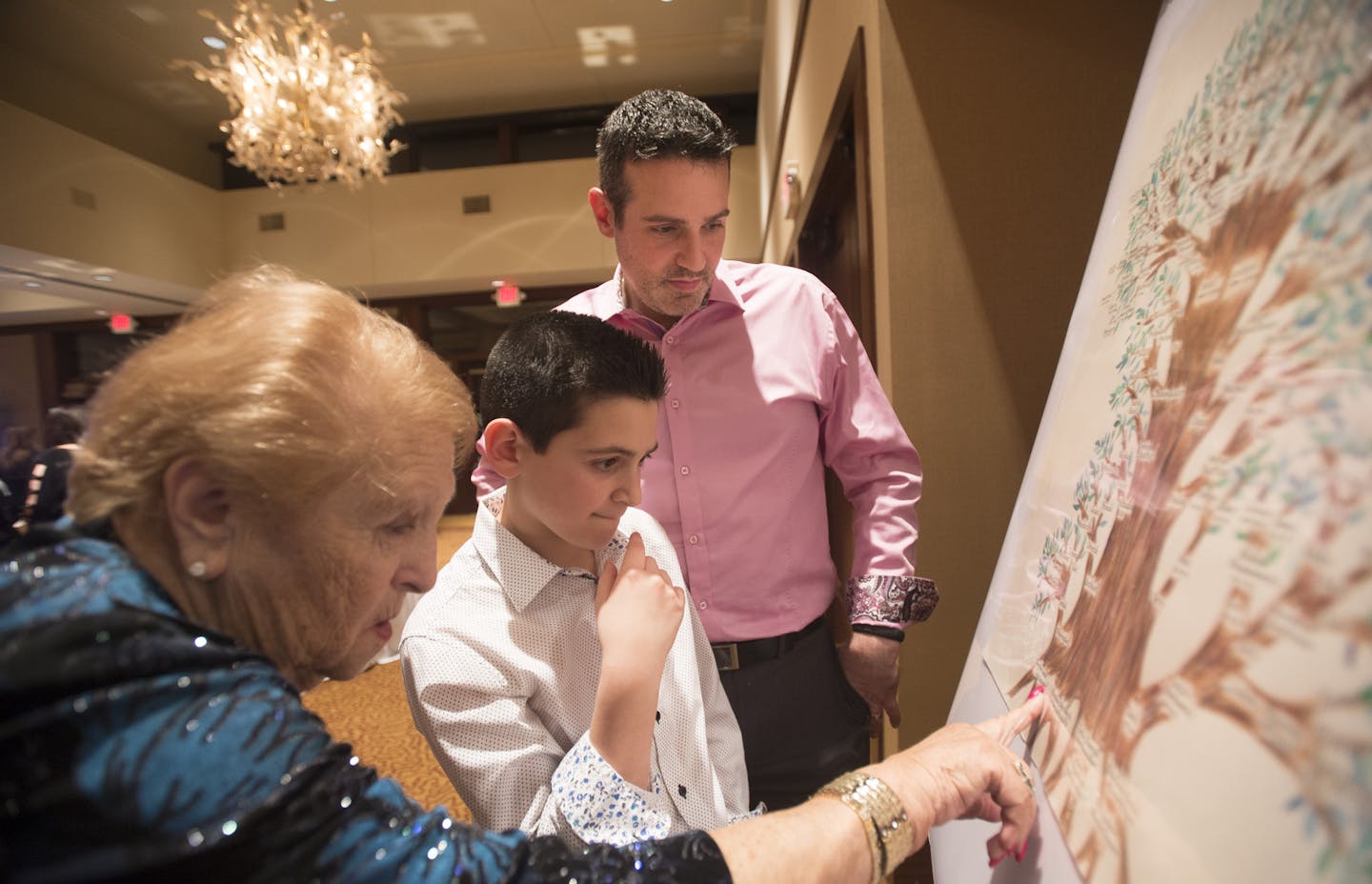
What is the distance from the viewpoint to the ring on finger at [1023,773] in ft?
2.24

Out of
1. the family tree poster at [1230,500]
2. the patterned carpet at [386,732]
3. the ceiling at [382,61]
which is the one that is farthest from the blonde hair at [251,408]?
the ceiling at [382,61]

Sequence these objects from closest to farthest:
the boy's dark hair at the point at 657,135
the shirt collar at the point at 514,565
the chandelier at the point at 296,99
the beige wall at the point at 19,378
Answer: the shirt collar at the point at 514,565 → the boy's dark hair at the point at 657,135 → the chandelier at the point at 296,99 → the beige wall at the point at 19,378

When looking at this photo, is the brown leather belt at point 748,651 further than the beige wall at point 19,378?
No

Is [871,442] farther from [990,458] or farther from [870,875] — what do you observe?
[870,875]

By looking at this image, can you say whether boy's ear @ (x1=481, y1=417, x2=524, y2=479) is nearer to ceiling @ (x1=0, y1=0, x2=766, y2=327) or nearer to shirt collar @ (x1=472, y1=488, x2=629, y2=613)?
shirt collar @ (x1=472, y1=488, x2=629, y2=613)

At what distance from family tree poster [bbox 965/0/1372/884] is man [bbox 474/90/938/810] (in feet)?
1.62

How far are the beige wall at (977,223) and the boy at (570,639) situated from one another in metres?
0.65

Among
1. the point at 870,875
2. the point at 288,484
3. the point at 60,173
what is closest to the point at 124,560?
the point at 288,484

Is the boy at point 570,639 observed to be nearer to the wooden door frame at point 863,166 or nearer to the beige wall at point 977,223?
the beige wall at point 977,223

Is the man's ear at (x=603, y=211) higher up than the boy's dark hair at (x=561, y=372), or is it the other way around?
the man's ear at (x=603, y=211)

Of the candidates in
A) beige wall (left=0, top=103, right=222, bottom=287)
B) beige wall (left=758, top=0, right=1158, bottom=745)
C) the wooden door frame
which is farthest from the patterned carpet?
beige wall (left=0, top=103, right=222, bottom=287)

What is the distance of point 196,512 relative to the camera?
55cm

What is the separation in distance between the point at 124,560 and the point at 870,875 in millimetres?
640

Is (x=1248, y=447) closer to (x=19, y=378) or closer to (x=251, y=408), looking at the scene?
(x=251, y=408)
